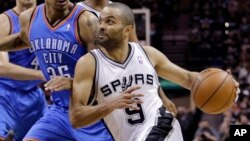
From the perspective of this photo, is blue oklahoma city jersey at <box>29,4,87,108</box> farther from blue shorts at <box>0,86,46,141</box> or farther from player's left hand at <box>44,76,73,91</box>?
blue shorts at <box>0,86,46,141</box>

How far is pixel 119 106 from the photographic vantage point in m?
3.66

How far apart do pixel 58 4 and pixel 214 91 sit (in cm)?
140

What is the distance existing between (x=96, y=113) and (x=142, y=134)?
1.24 ft

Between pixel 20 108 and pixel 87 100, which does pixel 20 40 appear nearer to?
pixel 20 108

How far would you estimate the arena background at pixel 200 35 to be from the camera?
15453 millimetres

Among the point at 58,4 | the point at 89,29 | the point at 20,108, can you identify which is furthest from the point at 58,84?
the point at 20,108

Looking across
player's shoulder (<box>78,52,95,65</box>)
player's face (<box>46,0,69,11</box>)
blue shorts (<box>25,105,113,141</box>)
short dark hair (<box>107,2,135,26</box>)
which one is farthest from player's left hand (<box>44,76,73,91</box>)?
player's face (<box>46,0,69,11</box>)

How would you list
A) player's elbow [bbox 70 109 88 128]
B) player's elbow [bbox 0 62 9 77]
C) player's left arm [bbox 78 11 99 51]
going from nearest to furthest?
player's elbow [bbox 70 109 88 128]
player's left arm [bbox 78 11 99 51]
player's elbow [bbox 0 62 9 77]

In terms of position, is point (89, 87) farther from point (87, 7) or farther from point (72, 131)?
point (87, 7)

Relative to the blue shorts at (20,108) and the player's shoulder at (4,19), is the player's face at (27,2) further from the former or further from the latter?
the blue shorts at (20,108)

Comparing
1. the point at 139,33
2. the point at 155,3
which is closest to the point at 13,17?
the point at 139,33

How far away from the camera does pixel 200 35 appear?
16.1m

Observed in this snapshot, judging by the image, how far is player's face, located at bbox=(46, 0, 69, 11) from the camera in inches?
182

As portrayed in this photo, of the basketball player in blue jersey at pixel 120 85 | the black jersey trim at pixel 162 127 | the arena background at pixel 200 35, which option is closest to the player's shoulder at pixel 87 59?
the basketball player in blue jersey at pixel 120 85
